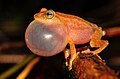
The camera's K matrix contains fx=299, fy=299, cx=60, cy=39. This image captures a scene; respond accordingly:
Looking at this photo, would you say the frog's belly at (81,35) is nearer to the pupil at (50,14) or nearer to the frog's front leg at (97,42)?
the frog's front leg at (97,42)

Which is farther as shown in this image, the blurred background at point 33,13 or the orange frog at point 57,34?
the blurred background at point 33,13

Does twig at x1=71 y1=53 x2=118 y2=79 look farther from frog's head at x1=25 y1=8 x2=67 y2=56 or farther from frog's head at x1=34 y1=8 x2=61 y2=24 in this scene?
frog's head at x1=34 y1=8 x2=61 y2=24

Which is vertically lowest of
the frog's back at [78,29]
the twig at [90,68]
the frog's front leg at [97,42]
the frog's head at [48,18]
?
the twig at [90,68]

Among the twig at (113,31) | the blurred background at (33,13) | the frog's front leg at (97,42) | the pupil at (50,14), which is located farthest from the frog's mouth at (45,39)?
the blurred background at (33,13)

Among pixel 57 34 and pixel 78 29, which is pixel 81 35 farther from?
pixel 57 34

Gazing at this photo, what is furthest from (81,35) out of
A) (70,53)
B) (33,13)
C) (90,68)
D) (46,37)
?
(33,13)
